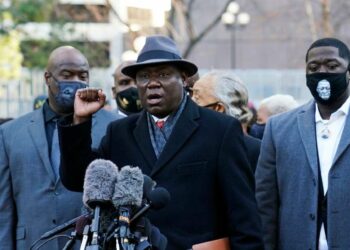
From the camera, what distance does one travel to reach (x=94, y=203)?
5.39m

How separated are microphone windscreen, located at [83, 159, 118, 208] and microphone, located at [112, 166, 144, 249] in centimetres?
3

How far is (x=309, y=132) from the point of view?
24.3 feet

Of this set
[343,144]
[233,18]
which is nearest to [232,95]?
[343,144]

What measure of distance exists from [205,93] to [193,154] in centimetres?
199

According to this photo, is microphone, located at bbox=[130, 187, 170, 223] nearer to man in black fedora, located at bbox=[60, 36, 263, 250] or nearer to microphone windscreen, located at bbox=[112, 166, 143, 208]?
microphone windscreen, located at bbox=[112, 166, 143, 208]

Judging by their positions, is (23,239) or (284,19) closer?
(23,239)

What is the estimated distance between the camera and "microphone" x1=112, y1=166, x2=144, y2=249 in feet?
17.2

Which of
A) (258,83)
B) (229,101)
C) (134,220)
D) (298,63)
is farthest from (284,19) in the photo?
(134,220)

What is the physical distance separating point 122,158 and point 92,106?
20.4 inches

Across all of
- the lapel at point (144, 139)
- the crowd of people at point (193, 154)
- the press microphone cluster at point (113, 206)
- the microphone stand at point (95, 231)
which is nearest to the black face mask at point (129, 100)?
the crowd of people at point (193, 154)

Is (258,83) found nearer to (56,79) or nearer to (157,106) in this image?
(56,79)

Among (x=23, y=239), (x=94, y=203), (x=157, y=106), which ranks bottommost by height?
(x=23, y=239)

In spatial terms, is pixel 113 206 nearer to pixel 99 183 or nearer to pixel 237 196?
pixel 99 183

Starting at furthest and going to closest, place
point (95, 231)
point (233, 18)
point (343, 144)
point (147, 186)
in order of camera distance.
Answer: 1. point (233, 18)
2. point (343, 144)
3. point (147, 186)
4. point (95, 231)
